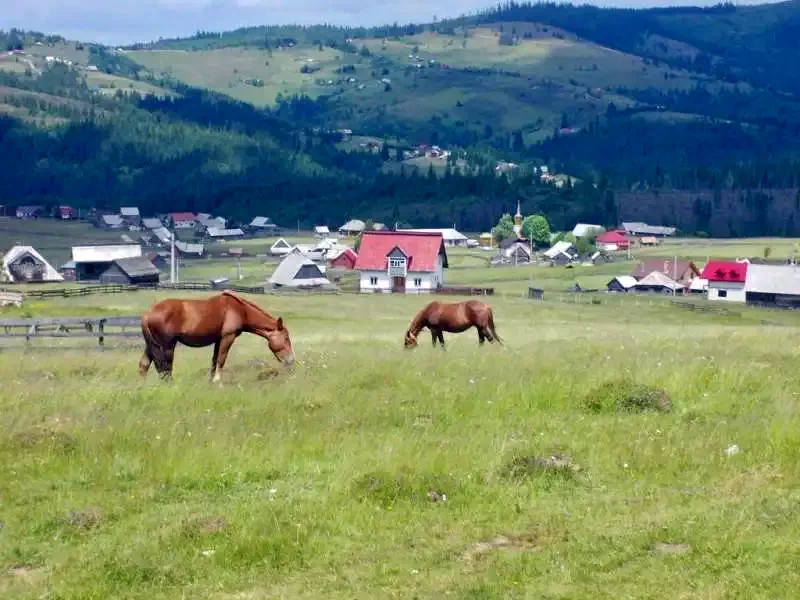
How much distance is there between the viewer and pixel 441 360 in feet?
77.6

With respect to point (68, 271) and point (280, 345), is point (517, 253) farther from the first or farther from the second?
point (280, 345)

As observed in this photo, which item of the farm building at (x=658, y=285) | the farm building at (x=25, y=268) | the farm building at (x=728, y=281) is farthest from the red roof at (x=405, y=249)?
the farm building at (x=25, y=268)

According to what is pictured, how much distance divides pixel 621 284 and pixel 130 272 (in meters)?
53.0

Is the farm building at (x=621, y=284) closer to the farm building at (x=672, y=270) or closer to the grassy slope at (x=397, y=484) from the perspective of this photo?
the farm building at (x=672, y=270)

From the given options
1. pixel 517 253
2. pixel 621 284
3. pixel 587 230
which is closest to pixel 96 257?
pixel 621 284

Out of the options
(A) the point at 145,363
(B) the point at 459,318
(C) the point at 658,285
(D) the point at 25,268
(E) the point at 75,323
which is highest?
(A) the point at 145,363

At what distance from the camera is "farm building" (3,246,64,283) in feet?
360

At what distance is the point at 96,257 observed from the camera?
115m

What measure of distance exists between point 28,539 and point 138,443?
3478 mm

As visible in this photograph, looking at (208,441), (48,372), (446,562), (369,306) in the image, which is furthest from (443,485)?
(369,306)

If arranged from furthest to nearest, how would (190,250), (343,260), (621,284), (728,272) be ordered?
(190,250) → (343,260) → (621,284) → (728,272)

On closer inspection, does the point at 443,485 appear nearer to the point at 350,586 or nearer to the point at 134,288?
the point at 350,586

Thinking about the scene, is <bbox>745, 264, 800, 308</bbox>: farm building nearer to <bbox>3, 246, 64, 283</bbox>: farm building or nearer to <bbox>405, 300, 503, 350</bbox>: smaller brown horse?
<bbox>3, 246, 64, 283</bbox>: farm building

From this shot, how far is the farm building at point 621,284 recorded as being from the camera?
119625mm
